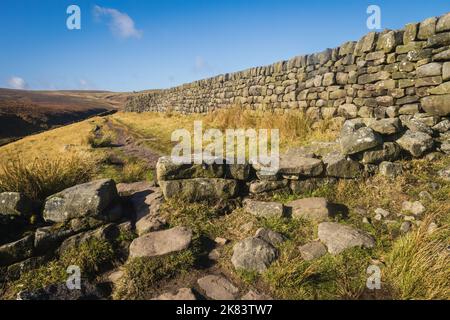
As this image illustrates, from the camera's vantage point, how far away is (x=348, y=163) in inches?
166

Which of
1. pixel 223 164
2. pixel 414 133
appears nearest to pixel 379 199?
pixel 414 133

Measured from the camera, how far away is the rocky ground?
103 inches

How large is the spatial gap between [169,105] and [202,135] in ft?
34.9

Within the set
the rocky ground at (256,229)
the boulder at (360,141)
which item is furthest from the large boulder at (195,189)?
the boulder at (360,141)

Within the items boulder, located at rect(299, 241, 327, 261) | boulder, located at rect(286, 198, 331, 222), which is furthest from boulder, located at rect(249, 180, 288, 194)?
boulder, located at rect(299, 241, 327, 261)

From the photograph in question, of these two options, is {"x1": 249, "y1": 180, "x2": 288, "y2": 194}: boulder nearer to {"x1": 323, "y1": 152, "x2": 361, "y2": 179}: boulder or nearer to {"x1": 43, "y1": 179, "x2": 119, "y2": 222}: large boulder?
{"x1": 323, "y1": 152, "x2": 361, "y2": 179}: boulder

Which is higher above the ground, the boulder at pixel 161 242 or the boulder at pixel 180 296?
the boulder at pixel 161 242

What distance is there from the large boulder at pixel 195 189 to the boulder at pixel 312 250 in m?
1.25

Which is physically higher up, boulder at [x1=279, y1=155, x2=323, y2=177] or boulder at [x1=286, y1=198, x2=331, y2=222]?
boulder at [x1=279, y1=155, x2=323, y2=177]

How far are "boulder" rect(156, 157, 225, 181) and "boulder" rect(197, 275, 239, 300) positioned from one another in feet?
4.93

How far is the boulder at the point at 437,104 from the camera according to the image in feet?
16.2

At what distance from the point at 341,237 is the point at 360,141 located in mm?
1667

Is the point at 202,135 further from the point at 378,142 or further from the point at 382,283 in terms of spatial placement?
the point at 382,283

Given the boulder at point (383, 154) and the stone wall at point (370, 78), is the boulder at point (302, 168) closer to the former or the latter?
the boulder at point (383, 154)
